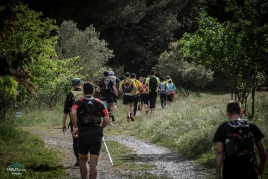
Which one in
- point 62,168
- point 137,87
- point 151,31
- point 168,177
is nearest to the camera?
point 168,177

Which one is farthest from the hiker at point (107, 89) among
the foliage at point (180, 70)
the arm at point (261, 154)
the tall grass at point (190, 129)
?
the foliage at point (180, 70)

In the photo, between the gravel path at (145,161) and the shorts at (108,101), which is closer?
the gravel path at (145,161)

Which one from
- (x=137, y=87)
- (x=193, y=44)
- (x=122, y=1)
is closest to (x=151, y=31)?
(x=122, y=1)

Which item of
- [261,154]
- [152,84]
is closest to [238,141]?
[261,154]

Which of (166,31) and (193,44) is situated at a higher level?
(166,31)

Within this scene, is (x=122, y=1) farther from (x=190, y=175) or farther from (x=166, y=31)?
(x=190, y=175)

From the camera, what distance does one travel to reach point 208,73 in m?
42.2

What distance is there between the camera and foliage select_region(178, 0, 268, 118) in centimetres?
1455

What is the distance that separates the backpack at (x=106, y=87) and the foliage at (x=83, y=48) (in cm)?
1670

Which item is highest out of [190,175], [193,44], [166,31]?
[166,31]

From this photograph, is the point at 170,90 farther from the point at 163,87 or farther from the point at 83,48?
the point at 83,48

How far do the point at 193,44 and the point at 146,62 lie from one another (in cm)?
3433

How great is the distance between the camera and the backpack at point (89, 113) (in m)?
8.53

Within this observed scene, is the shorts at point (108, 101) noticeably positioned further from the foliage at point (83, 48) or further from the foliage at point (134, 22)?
the foliage at point (134, 22)
